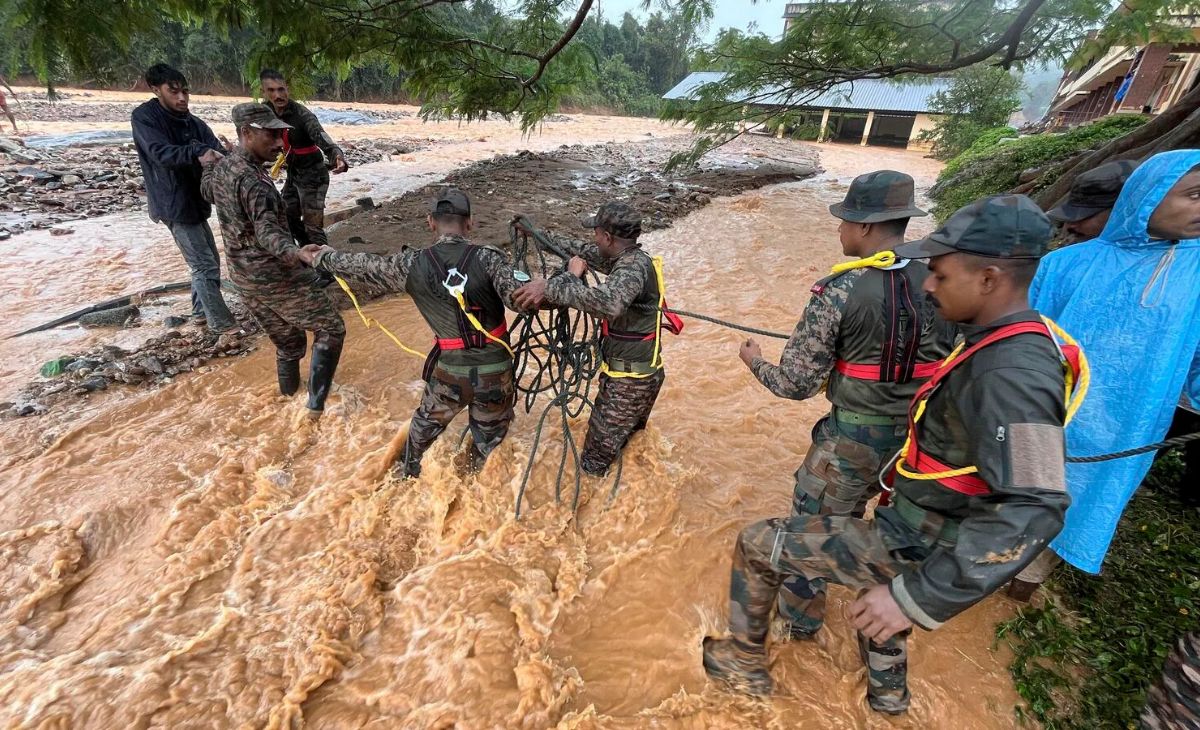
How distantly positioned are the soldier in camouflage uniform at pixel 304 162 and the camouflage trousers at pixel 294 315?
63.8 inches

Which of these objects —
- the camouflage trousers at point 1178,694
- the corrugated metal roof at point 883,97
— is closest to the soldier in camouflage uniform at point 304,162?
the camouflage trousers at point 1178,694

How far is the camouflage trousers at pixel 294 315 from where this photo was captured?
158 inches

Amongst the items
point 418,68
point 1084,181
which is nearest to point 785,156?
point 418,68

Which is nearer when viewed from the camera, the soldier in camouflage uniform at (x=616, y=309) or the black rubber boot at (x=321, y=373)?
the soldier in camouflage uniform at (x=616, y=309)

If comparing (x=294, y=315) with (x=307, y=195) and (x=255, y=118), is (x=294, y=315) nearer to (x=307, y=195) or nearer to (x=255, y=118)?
(x=255, y=118)

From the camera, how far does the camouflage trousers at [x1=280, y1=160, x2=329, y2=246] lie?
19.2 ft

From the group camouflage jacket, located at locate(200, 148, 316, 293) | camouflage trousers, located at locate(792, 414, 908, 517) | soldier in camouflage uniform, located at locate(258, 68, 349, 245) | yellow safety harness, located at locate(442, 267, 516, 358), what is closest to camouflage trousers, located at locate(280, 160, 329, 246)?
soldier in camouflage uniform, located at locate(258, 68, 349, 245)

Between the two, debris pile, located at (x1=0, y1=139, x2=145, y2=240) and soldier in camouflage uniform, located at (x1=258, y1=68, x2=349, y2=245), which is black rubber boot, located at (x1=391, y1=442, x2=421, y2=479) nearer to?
soldier in camouflage uniform, located at (x1=258, y1=68, x2=349, y2=245)

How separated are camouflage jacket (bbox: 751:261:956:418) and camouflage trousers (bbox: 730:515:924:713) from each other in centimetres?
56

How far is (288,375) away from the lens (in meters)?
4.53

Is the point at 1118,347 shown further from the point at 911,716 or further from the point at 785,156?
the point at 785,156

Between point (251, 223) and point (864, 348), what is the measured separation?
396 centimetres

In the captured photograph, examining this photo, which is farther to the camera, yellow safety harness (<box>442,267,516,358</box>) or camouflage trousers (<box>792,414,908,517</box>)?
yellow safety harness (<box>442,267,516,358</box>)

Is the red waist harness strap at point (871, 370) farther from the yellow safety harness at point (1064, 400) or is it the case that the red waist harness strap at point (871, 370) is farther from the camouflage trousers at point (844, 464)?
the yellow safety harness at point (1064, 400)
